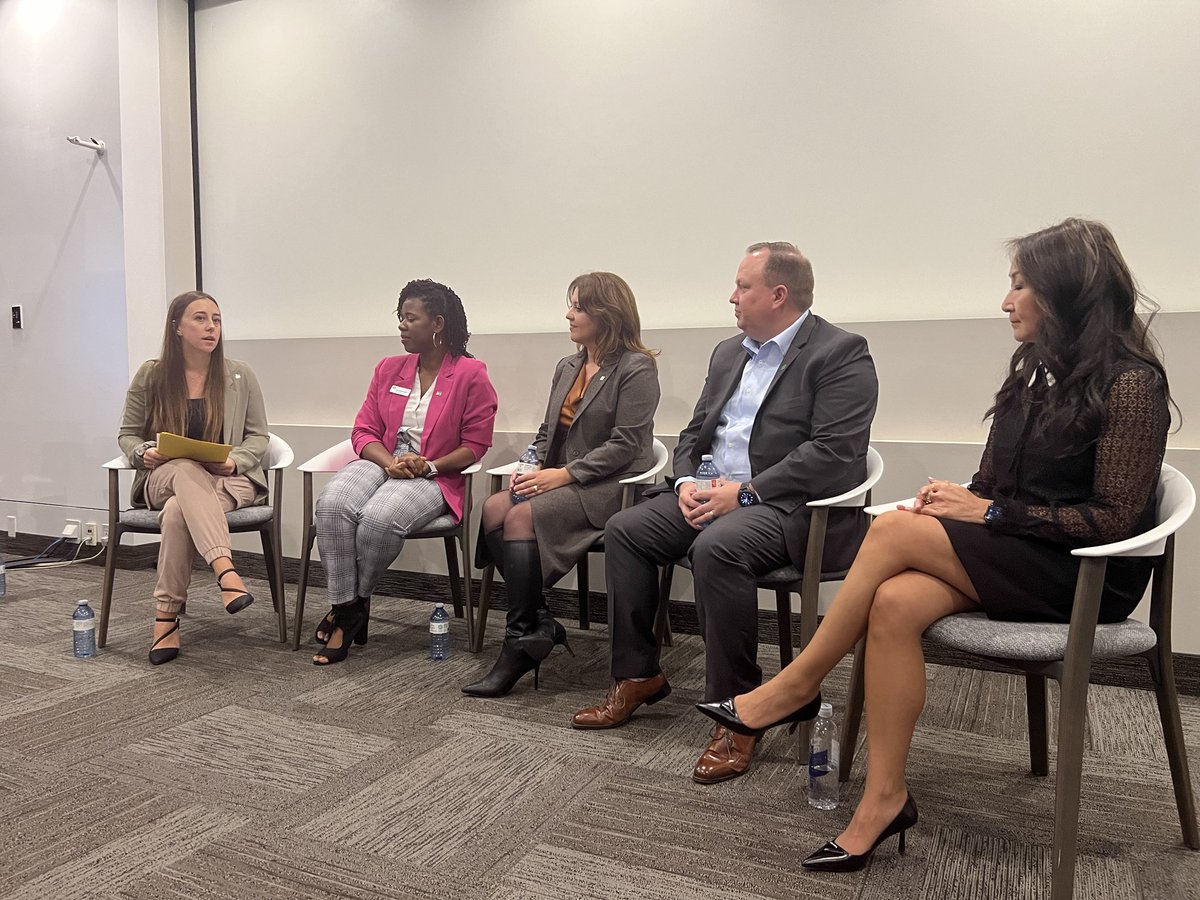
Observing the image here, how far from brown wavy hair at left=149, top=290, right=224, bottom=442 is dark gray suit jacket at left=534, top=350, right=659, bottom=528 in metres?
1.26

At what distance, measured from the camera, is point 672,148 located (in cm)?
361

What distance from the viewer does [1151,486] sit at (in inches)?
70.4

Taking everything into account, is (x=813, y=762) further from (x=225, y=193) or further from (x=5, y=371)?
(x=5, y=371)

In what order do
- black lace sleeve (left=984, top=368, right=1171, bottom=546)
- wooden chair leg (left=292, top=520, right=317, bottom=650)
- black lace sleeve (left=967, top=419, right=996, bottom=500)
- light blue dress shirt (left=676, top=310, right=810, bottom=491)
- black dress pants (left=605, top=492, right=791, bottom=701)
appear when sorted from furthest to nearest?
wooden chair leg (left=292, top=520, right=317, bottom=650)
light blue dress shirt (left=676, top=310, right=810, bottom=491)
black dress pants (left=605, top=492, right=791, bottom=701)
black lace sleeve (left=967, top=419, right=996, bottom=500)
black lace sleeve (left=984, top=368, right=1171, bottom=546)

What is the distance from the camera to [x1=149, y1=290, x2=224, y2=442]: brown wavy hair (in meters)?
3.40

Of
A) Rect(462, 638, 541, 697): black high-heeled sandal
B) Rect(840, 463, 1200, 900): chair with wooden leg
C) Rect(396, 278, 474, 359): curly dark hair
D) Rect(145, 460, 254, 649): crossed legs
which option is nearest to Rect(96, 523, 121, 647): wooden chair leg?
Rect(145, 460, 254, 649): crossed legs

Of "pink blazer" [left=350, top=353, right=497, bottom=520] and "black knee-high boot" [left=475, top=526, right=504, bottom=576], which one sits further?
"pink blazer" [left=350, top=353, right=497, bottom=520]

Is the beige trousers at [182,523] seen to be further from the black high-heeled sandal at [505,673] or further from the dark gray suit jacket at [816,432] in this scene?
the dark gray suit jacket at [816,432]

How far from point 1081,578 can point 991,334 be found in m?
1.54

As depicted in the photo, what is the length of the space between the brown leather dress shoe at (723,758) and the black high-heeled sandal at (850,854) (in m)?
0.41

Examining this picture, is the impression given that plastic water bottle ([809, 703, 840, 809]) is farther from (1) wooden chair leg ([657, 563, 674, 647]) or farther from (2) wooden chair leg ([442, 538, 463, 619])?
(2) wooden chair leg ([442, 538, 463, 619])

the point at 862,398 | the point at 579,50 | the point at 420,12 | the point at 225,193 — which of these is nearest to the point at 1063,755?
the point at 862,398

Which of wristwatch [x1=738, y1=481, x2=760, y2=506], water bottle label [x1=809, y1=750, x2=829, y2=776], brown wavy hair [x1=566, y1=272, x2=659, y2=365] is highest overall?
brown wavy hair [x1=566, y1=272, x2=659, y2=365]

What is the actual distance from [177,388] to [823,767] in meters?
2.58
